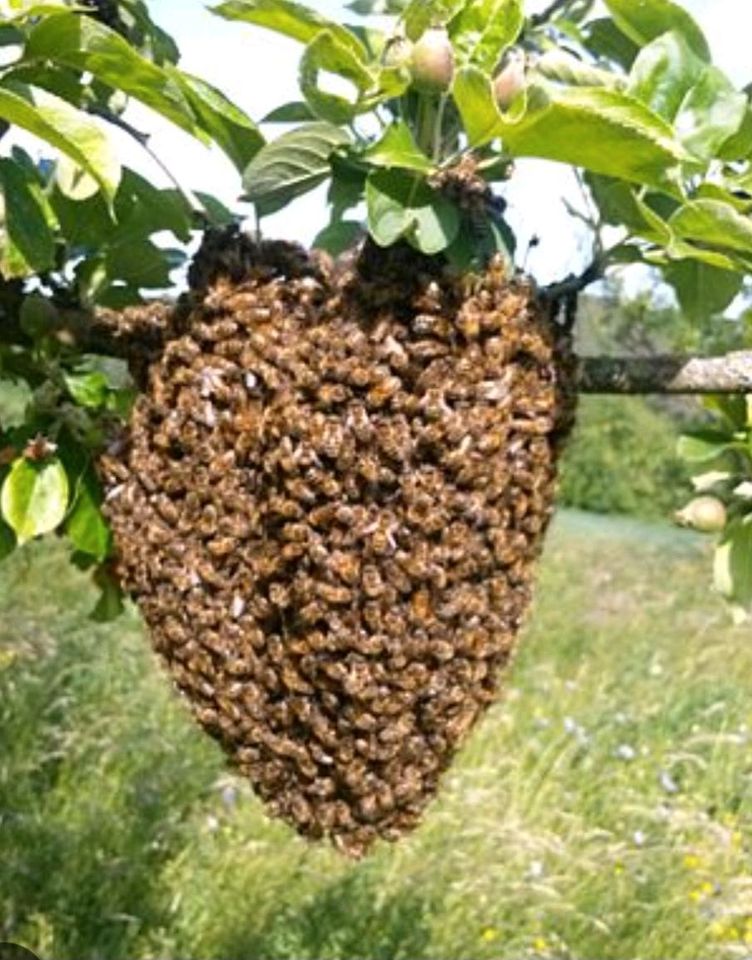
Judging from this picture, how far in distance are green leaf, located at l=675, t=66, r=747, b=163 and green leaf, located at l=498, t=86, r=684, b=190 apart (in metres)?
0.09

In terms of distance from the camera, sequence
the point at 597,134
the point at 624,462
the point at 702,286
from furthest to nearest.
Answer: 1. the point at 624,462
2. the point at 702,286
3. the point at 597,134

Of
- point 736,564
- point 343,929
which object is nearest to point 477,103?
point 736,564

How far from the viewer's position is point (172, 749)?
13.3 feet

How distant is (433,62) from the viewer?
79cm

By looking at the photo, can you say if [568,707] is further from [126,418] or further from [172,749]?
[126,418]

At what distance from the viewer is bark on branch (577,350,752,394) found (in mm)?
938

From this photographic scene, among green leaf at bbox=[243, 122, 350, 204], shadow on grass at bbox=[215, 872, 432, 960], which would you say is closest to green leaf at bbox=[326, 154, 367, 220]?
green leaf at bbox=[243, 122, 350, 204]

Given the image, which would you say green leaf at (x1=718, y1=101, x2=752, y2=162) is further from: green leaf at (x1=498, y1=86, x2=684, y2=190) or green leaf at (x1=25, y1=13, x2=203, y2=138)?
green leaf at (x1=25, y1=13, x2=203, y2=138)

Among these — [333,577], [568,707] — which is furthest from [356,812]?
[568,707]

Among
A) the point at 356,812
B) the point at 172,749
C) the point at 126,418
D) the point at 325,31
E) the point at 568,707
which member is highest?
the point at 325,31

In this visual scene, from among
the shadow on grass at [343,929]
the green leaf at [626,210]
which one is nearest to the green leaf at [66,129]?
the green leaf at [626,210]

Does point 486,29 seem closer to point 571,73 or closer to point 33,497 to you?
point 571,73

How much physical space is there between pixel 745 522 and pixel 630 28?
357 millimetres

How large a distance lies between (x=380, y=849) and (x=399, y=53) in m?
2.92
